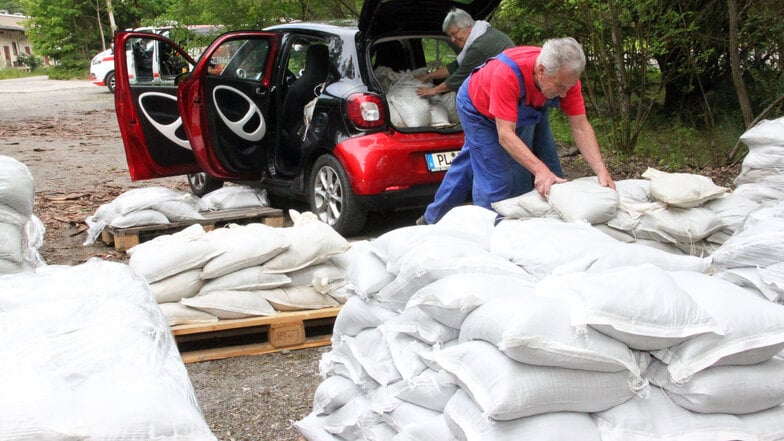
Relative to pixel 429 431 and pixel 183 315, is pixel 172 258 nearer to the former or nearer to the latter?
pixel 183 315

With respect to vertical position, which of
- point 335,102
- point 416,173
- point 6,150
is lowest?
point 6,150

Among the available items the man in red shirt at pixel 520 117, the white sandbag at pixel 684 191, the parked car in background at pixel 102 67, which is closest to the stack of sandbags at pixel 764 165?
the white sandbag at pixel 684 191

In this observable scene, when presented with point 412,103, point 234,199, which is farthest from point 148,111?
point 412,103

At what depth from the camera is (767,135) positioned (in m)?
4.58

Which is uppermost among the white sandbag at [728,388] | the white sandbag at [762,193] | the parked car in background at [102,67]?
the white sandbag at [728,388]

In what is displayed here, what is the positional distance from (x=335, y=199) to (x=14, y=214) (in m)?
2.85

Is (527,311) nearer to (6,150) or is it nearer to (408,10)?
(408,10)

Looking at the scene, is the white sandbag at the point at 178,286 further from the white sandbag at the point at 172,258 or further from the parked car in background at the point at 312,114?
the parked car in background at the point at 312,114

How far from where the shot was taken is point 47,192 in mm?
8375

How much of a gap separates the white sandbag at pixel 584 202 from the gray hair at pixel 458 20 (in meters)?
2.65

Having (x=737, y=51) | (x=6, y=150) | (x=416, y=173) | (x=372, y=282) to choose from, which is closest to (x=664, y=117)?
(x=737, y=51)

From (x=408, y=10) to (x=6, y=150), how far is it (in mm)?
8520

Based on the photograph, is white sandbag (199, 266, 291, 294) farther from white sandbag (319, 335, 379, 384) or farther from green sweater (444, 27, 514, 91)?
green sweater (444, 27, 514, 91)

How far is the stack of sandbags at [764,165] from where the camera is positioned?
4.28 m
